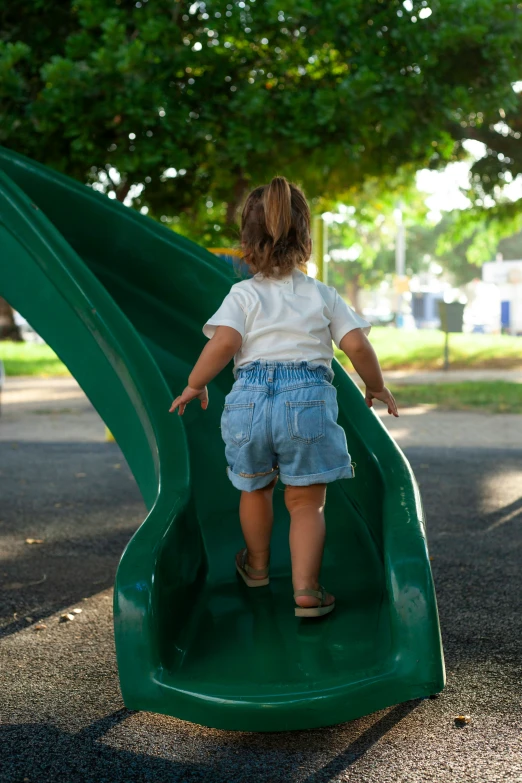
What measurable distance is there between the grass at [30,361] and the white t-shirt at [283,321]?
40.5 feet

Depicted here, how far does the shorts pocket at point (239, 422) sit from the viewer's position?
2791mm

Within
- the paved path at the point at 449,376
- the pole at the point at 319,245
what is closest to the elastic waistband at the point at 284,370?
the pole at the point at 319,245

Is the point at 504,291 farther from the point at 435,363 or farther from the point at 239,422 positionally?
the point at 239,422

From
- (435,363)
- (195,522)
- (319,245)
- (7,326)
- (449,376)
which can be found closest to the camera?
(195,522)

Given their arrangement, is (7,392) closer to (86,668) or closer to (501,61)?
(501,61)

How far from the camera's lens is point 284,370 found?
281 centimetres

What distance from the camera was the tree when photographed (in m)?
8.33

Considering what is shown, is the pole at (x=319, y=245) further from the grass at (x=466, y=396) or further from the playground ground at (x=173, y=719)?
the playground ground at (x=173, y=719)

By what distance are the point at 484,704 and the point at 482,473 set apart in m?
4.44

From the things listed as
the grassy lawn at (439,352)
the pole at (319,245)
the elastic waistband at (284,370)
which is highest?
the pole at (319,245)

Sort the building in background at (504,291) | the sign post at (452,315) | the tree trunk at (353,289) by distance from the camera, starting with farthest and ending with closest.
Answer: the building in background at (504,291)
the tree trunk at (353,289)
the sign post at (452,315)

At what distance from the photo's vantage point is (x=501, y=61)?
8.92 meters

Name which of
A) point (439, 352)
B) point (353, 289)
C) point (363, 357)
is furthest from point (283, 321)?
point (353, 289)

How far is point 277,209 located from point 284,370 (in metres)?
0.50
